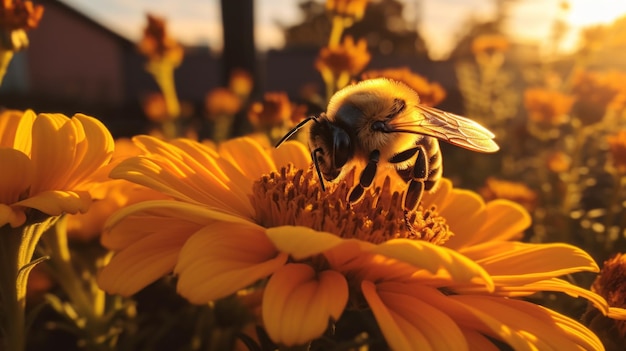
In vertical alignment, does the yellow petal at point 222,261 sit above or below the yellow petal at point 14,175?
below

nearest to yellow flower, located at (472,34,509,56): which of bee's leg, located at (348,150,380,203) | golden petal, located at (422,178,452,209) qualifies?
golden petal, located at (422,178,452,209)

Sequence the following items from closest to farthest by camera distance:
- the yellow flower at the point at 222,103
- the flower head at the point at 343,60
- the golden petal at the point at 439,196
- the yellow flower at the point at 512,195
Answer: the golden petal at the point at 439,196 → the flower head at the point at 343,60 → the yellow flower at the point at 512,195 → the yellow flower at the point at 222,103

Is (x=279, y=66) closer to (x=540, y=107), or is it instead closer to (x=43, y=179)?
(x=540, y=107)

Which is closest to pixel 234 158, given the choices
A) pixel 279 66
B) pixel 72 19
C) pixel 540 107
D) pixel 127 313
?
pixel 127 313

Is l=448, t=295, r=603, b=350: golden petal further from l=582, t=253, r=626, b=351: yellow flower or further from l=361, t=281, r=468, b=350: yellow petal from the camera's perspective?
l=582, t=253, r=626, b=351: yellow flower

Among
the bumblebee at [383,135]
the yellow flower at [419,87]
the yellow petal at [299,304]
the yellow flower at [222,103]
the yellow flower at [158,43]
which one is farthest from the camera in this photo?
the yellow flower at [222,103]

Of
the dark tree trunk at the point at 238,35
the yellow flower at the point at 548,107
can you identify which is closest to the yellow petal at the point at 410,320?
the yellow flower at the point at 548,107

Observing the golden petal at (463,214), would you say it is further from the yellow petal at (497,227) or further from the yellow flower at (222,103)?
the yellow flower at (222,103)

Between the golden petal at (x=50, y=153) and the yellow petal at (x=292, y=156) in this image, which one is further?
the yellow petal at (x=292, y=156)

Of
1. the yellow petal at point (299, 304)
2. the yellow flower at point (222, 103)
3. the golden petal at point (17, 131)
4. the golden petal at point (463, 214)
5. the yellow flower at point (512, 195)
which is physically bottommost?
the yellow flower at point (512, 195)
